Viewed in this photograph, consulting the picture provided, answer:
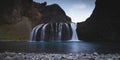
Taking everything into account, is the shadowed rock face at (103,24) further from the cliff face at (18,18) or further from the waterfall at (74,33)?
the cliff face at (18,18)

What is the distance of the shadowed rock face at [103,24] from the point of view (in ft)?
262

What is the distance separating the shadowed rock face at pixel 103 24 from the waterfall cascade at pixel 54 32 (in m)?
3.16

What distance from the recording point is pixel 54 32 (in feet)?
274

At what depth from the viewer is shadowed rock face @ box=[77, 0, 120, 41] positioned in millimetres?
79938

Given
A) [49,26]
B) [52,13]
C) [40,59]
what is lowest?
[40,59]

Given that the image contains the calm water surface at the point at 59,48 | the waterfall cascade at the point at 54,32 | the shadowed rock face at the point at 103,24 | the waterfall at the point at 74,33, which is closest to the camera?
the calm water surface at the point at 59,48

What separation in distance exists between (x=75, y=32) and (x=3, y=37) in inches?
916

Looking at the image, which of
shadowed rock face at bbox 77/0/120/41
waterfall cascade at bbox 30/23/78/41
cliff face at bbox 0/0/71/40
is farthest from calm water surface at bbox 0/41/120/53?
cliff face at bbox 0/0/71/40

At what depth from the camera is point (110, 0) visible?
8138 cm

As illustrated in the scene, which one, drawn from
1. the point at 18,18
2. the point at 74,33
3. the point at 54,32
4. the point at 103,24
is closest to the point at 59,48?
the point at 74,33

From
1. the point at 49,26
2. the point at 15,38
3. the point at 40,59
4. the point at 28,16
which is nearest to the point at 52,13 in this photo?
the point at 28,16

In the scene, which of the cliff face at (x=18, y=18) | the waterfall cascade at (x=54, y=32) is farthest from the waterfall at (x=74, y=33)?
the cliff face at (x=18, y=18)

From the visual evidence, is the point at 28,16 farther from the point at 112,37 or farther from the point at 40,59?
the point at 40,59

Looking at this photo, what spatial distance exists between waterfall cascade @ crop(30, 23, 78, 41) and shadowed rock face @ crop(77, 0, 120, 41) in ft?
10.4
